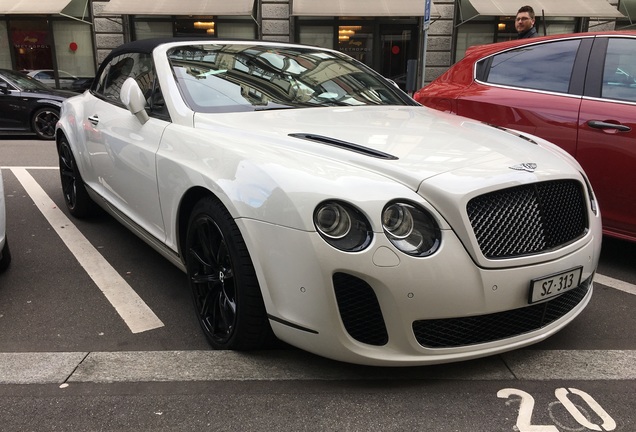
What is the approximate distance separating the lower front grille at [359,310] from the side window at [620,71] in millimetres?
2552

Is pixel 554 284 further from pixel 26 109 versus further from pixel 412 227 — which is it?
pixel 26 109

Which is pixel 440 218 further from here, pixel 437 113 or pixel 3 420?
pixel 3 420

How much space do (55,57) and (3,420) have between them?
15236mm

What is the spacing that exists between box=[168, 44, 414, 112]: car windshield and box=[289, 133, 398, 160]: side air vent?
2.07 ft

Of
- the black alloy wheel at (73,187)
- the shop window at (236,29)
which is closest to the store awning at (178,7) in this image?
the shop window at (236,29)

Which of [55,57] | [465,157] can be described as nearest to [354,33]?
[55,57]

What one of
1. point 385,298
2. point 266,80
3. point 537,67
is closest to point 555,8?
point 537,67

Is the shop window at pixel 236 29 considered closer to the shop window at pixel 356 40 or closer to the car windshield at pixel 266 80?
the shop window at pixel 356 40

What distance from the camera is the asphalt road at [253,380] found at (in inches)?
83.6

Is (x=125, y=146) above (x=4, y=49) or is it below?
below

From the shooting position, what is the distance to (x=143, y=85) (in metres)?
3.45

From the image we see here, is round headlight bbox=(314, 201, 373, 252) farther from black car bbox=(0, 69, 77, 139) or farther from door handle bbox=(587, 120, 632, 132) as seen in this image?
black car bbox=(0, 69, 77, 139)

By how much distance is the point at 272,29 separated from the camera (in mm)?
14469

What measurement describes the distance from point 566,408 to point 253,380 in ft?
4.25
